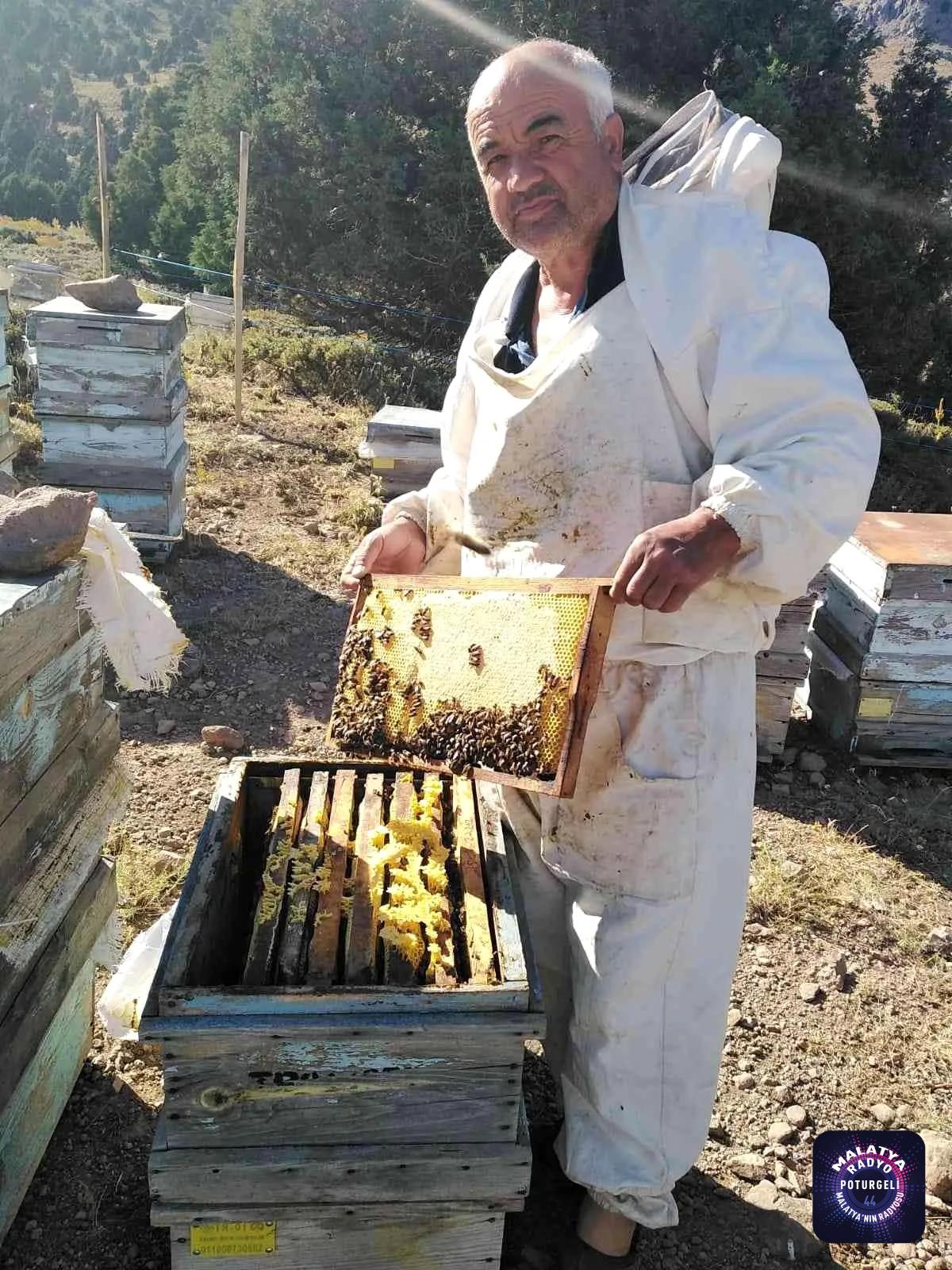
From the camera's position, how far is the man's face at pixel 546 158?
78.0 inches

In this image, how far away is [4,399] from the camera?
4.86 meters

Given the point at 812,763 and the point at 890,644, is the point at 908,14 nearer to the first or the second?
the point at 890,644

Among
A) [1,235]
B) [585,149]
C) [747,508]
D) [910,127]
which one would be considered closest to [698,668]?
[747,508]

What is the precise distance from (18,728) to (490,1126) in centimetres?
114

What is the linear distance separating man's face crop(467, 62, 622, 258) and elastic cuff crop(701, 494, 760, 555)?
2.26 feet

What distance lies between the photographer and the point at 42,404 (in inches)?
234

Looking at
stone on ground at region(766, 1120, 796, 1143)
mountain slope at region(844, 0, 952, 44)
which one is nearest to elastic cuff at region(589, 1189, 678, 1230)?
stone on ground at region(766, 1120, 796, 1143)

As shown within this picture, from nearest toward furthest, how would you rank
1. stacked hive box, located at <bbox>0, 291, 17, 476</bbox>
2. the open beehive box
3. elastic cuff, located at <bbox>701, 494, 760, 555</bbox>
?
elastic cuff, located at <bbox>701, 494, 760, 555</bbox> < the open beehive box < stacked hive box, located at <bbox>0, 291, 17, 476</bbox>

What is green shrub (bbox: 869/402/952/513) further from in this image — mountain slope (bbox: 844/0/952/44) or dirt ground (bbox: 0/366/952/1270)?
mountain slope (bbox: 844/0/952/44)

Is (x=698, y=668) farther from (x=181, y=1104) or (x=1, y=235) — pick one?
(x=1, y=235)

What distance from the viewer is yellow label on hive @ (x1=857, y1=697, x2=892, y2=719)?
4.70 m

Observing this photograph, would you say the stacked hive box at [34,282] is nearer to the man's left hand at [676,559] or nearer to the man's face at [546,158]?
the man's face at [546,158]

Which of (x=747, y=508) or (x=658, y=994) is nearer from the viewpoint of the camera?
(x=747, y=508)

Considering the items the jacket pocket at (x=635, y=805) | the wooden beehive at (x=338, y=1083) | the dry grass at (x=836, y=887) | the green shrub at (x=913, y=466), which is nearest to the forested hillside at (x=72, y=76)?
the green shrub at (x=913, y=466)
